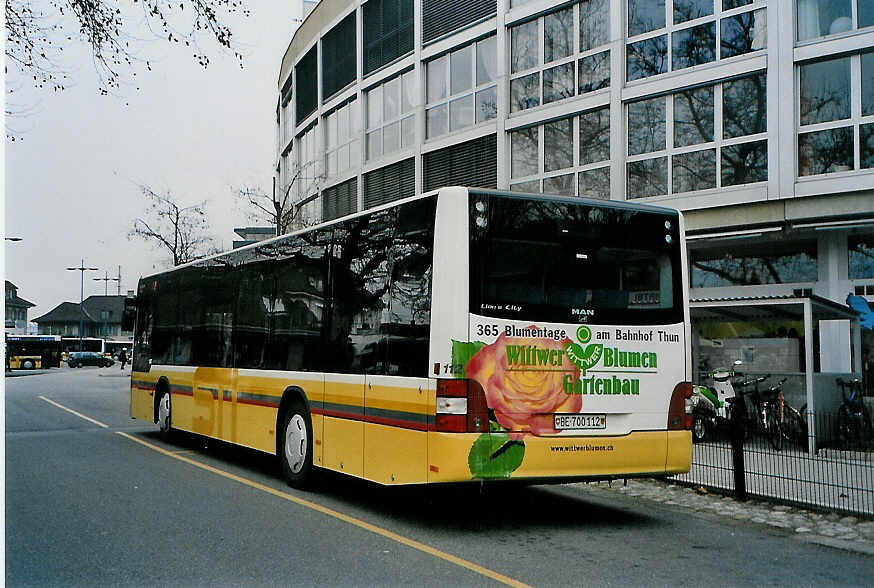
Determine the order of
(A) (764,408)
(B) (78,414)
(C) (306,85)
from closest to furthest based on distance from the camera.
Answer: (A) (764,408) < (B) (78,414) < (C) (306,85)

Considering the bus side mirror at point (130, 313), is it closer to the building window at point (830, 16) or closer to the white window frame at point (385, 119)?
the white window frame at point (385, 119)

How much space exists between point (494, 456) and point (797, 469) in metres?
4.08

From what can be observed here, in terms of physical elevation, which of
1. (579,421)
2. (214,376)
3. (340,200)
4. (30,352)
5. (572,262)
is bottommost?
(579,421)

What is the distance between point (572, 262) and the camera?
8.84 m

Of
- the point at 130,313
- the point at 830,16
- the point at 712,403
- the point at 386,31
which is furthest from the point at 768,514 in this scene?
the point at 386,31

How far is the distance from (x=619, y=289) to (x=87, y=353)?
307 ft

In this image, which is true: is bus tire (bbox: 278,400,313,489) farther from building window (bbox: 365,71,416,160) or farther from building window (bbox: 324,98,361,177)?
building window (bbox: 324,98,361,177)

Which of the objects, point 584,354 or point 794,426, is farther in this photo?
point 794,426

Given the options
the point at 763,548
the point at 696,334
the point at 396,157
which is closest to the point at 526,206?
the point at 763,548

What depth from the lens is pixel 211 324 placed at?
45.9ft

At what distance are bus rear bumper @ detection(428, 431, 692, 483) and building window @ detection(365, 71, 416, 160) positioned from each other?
20734 mm

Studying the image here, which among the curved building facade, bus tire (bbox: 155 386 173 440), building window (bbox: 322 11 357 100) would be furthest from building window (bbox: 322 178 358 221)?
bus tire (bbox: 155 386 173 440)

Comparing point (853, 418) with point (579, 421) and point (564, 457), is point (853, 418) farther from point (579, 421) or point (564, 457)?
point (564, 457)

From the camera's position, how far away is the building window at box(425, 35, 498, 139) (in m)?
25.8
